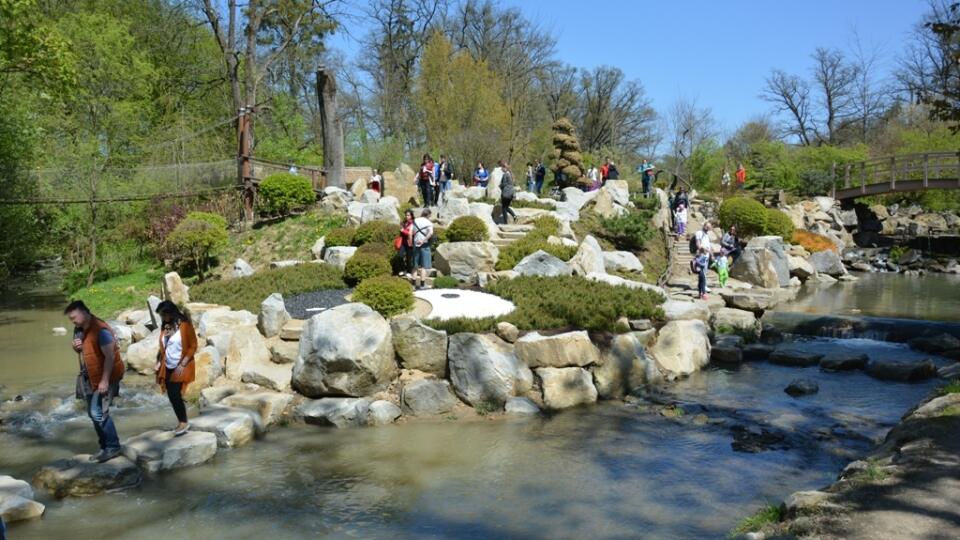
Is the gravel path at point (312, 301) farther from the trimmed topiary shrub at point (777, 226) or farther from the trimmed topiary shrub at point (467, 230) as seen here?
the trimmed topiary shrub at point (777, 226)

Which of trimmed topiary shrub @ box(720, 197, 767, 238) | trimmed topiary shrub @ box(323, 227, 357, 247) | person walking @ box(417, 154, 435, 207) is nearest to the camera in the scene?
trimmed topiary shrub @ box(323, 227, 357, 247)

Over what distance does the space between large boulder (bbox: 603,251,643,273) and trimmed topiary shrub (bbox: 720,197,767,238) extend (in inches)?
349

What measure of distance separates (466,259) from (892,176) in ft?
77.7

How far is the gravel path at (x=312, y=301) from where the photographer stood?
14.2 m

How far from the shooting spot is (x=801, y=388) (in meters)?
11.9

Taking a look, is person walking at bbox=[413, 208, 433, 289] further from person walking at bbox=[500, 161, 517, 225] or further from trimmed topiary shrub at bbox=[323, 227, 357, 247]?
person walking at bbox=[500, 161, 517, 225]

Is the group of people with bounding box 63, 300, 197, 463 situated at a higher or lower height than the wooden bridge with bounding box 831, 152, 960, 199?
lower

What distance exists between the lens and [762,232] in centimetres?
2788

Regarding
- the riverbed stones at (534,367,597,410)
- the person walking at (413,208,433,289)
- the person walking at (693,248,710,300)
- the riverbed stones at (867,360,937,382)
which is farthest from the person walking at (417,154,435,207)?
the riverbed stones at (867,360,937,382)

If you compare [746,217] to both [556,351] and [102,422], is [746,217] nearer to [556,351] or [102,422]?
[556,351]

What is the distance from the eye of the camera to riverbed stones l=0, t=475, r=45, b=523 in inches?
286

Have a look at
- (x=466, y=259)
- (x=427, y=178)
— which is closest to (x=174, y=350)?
(x=466, y=259)

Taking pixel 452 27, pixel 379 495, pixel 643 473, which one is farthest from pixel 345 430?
pixel 452 27

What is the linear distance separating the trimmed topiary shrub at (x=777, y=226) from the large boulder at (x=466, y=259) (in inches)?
Answer: 579
